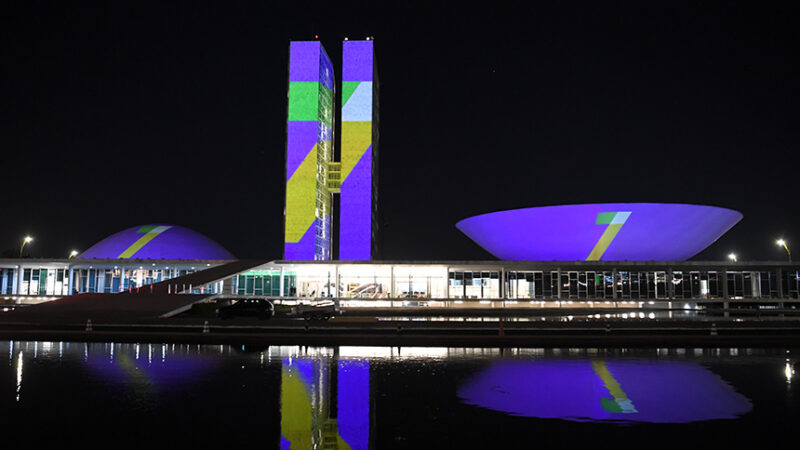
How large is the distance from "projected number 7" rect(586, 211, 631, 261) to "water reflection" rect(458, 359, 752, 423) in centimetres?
4451

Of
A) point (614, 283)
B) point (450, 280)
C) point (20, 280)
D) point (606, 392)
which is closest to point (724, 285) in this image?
point (614, 283)

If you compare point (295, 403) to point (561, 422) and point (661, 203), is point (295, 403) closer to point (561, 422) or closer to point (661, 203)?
point (561, 422)

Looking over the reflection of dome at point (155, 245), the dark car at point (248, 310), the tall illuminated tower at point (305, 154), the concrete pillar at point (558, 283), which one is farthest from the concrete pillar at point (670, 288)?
the reflection of dome at point (155, 245)

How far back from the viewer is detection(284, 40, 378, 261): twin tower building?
235ft

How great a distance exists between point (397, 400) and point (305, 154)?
62.9 m

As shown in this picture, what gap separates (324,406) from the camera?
1044cm

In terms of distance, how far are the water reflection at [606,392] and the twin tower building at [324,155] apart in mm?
57263

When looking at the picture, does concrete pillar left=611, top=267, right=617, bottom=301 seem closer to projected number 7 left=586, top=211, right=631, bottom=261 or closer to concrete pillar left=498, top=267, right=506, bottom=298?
projected number 7 left=586, top=211, right=631, bottom=261

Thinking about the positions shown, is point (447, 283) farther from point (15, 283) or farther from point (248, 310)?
point (15, 283)

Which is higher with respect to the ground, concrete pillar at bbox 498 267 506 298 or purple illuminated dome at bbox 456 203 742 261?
purple illuminated dome at bbox 456 203 742 261

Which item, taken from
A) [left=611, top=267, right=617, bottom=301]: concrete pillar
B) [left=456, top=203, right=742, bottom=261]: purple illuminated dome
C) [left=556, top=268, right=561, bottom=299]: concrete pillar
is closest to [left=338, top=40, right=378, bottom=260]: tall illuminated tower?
[left=456, top=203, right=742, bottom=261]: purple illuminated dome

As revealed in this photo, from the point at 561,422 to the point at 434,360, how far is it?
8.12m

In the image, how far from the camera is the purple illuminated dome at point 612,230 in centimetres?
5897

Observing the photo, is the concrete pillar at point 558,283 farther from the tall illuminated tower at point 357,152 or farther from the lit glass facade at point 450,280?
the tall illuminated tower at point 357,152
